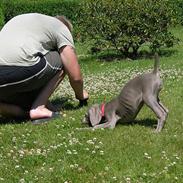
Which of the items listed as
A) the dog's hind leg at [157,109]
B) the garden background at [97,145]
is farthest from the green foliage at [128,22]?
the dog's hind leg at [157,109]

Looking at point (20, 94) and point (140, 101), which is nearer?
point (140, 101)

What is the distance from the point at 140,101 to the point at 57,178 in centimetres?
219

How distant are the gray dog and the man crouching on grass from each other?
37.3 inches

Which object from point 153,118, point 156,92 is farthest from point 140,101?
point 153,118

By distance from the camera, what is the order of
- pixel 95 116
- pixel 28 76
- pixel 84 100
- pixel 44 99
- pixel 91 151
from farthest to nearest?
pixel 84 100 → pixel 44 99 → pixel 28 76 → pixel 95 116 → pixel 91 151

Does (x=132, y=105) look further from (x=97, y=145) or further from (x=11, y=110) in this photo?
(x=11, y=110)

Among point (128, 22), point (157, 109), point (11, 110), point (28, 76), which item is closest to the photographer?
point (157, 109)

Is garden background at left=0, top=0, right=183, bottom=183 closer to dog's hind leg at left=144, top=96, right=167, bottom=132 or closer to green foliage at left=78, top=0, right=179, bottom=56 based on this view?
dog's hind leg at left=144, top=96, right=167, bottom=132

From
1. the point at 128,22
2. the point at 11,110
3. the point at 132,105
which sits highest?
the point at 132,105

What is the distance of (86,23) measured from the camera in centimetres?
1934

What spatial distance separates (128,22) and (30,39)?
33.4 ft

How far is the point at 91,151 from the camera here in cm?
699

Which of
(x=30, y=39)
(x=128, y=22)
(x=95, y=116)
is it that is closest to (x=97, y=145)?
(x=95, y=116)

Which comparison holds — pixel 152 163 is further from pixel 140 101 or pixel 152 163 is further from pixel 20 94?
pixel 20 94
